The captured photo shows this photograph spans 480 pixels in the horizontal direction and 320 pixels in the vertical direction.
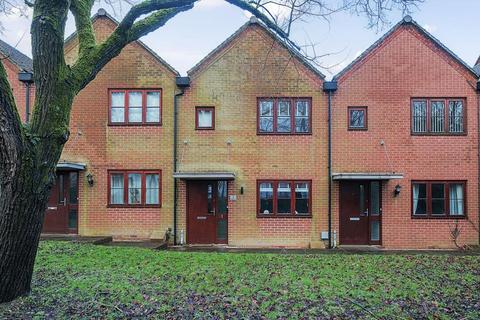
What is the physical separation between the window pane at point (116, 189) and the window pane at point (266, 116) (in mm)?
5274

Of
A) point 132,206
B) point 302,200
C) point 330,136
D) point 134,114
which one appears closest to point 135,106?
point 134,114

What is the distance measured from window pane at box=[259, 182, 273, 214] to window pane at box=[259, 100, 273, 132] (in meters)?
1.94

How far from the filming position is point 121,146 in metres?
14.2

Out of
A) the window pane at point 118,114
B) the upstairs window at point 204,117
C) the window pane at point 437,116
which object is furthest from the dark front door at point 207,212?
the window pane at point 437,116

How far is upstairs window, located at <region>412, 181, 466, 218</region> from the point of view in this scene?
1372 centimetres

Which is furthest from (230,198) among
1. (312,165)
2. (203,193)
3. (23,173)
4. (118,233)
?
(23,173)

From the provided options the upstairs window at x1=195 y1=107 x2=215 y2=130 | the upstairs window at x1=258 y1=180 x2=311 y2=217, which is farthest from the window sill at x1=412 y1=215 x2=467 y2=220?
the upstairs window at x1=195 y1=107 x2=215 y2=130

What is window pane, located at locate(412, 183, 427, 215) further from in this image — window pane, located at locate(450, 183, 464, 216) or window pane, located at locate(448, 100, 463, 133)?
window pane, located at locate(448, 100, 463, 133)

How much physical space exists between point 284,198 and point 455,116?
649 cm

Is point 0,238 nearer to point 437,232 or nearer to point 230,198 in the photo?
point 230,198

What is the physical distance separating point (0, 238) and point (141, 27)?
4289mm

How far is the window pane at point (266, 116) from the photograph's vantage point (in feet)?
46.2

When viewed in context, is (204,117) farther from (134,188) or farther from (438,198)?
(438,198)

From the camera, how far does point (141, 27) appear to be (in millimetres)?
7539
